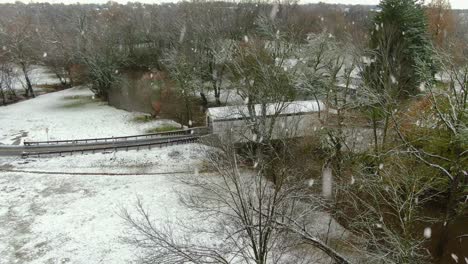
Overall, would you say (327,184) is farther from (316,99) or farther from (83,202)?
(83,202)

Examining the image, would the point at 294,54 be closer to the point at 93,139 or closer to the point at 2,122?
the point at 93,139

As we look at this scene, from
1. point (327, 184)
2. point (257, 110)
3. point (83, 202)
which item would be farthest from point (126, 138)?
point (327, 184)

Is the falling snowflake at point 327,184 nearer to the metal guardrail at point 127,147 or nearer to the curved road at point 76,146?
the metal guardrail at point 127,147

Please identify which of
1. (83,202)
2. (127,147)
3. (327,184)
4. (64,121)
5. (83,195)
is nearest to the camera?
(327,184)

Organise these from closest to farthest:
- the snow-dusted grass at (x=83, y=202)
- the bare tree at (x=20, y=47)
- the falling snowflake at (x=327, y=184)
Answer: the snow-dusted grass at (x=83, y=202) → the falling snowflake at (x=327, y=184) → the bare tree at (x=20, y=47)

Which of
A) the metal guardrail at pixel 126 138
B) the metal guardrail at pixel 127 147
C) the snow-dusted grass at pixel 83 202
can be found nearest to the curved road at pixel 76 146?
the metal guardrail at pixel 127 147

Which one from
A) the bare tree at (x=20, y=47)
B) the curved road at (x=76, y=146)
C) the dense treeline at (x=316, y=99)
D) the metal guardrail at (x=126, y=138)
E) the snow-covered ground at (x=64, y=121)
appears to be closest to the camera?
the dense treeline at (x=316, y=99)
